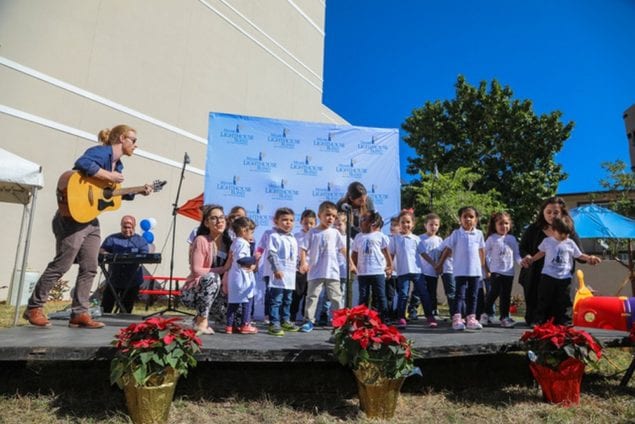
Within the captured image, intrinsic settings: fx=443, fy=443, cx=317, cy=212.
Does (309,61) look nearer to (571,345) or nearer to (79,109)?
(79,109)

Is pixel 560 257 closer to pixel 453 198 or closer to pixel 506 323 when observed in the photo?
pixel 506 323

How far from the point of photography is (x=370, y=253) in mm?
5184

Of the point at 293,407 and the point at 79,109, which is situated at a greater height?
the point at 79,109

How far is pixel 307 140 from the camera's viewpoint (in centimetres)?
730

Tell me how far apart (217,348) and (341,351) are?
33.5 inches

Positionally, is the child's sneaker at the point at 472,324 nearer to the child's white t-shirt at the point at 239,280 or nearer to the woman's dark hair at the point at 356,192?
the woman's dark hair at the point at 356,192

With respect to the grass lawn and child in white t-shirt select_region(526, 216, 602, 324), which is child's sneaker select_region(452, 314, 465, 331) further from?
child in white t-shirt select_region(526, 216, 602, 324)

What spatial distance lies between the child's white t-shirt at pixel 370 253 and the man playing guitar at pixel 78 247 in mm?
2715

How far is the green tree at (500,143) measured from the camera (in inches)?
807

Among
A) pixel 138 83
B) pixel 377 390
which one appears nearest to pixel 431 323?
pixel 377 390

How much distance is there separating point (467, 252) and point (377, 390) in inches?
98.4

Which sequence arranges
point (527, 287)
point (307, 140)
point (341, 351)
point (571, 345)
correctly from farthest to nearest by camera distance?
1. point (307, 140)
2. point (527, 287)
3. point (571, 345)
4. point (341, 351)

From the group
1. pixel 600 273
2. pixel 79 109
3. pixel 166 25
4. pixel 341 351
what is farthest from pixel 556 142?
pixel 341 351

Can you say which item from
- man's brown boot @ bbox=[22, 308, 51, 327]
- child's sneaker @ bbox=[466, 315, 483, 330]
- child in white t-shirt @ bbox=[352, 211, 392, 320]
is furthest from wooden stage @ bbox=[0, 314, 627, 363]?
child in white t-shirt @ bbox=[352, 211, 392, 320]
